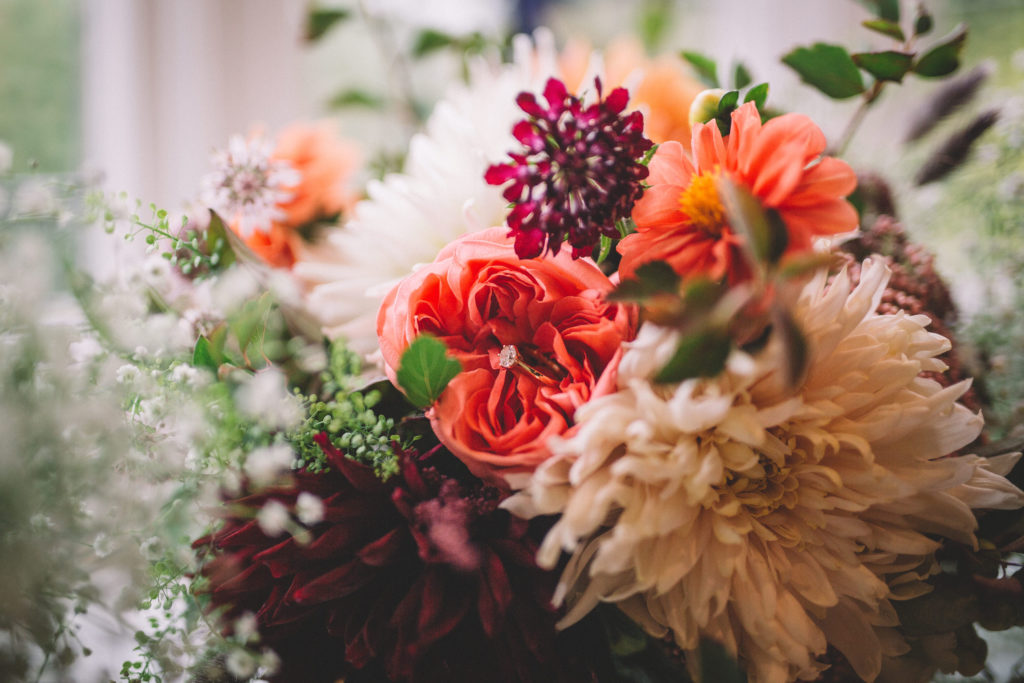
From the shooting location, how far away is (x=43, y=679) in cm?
42

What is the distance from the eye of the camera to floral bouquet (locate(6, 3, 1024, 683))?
0.32 m

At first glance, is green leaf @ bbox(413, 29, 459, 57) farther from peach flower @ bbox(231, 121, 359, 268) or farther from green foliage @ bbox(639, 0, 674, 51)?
green foliage @ bbox(639, 0, 674, 51)

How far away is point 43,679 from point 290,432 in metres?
0.23

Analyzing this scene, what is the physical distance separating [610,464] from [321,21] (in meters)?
0.65

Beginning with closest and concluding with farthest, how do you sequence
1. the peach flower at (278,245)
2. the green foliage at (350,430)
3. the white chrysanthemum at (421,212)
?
the green foliage at (350,430) < the white chrysanthemum at (421,212) < the peach flower at (278,245)

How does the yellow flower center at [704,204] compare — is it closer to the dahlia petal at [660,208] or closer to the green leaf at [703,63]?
the dahlia petal at [660,208]

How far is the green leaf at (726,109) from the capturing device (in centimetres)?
38

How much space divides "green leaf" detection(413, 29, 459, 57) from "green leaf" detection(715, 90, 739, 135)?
491mm

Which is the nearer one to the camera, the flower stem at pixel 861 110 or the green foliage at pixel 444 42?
the flower stem at pixel 861 110

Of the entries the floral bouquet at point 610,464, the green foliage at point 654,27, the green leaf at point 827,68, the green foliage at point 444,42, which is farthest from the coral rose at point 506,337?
the green foliage at point 654,27

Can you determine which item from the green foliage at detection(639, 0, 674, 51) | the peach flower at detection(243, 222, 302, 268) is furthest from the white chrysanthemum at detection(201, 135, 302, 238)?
the green foliage at detection(639, 0, 674, 51)

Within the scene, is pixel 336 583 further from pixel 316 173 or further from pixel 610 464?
pixel 316 173

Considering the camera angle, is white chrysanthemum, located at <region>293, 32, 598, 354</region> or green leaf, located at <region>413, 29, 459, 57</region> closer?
white chrysanthemum, located at <region>293, 32, 598, 354</region>

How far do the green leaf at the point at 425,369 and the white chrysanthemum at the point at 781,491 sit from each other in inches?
2.8
